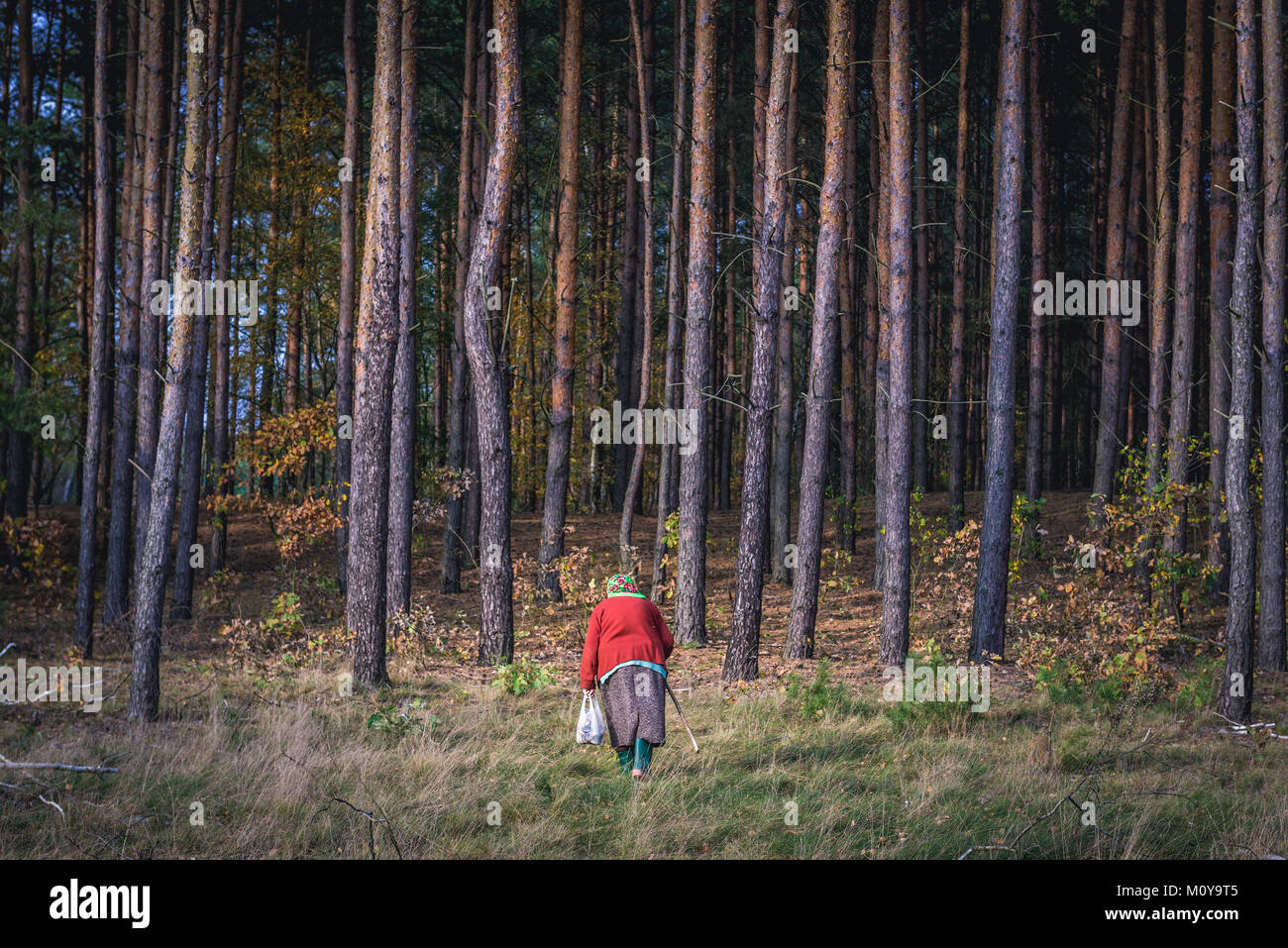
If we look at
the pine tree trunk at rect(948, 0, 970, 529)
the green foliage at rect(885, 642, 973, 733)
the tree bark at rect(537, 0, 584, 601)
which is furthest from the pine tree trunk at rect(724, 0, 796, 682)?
the pine tree trunk at rect(948, 0, 970, 529)

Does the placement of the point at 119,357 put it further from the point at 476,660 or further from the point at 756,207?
the point at 756,207

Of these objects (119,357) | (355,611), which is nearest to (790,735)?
(355,611)

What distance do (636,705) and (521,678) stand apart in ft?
13.5

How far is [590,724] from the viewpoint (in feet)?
27.0

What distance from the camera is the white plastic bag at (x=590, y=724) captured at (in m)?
8.22

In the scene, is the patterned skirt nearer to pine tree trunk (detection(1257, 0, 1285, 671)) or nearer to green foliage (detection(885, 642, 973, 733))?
green foliage (detection(885, 642, 973, 733))

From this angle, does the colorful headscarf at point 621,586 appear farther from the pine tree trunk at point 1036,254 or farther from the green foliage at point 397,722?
the pine tree trunk at point 1036,254

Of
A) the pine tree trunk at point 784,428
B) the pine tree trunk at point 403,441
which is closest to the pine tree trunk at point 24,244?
the pine tree trunk at point 403,441

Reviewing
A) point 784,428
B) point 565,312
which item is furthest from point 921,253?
point 565,312

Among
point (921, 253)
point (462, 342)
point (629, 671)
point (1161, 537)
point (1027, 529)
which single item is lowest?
point (629, 671)

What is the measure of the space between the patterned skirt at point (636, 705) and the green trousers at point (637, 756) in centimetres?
7

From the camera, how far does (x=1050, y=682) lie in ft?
38.4

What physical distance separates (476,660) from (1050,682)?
A: 7.87 m

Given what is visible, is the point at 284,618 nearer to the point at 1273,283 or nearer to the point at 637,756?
the point at 637,756
